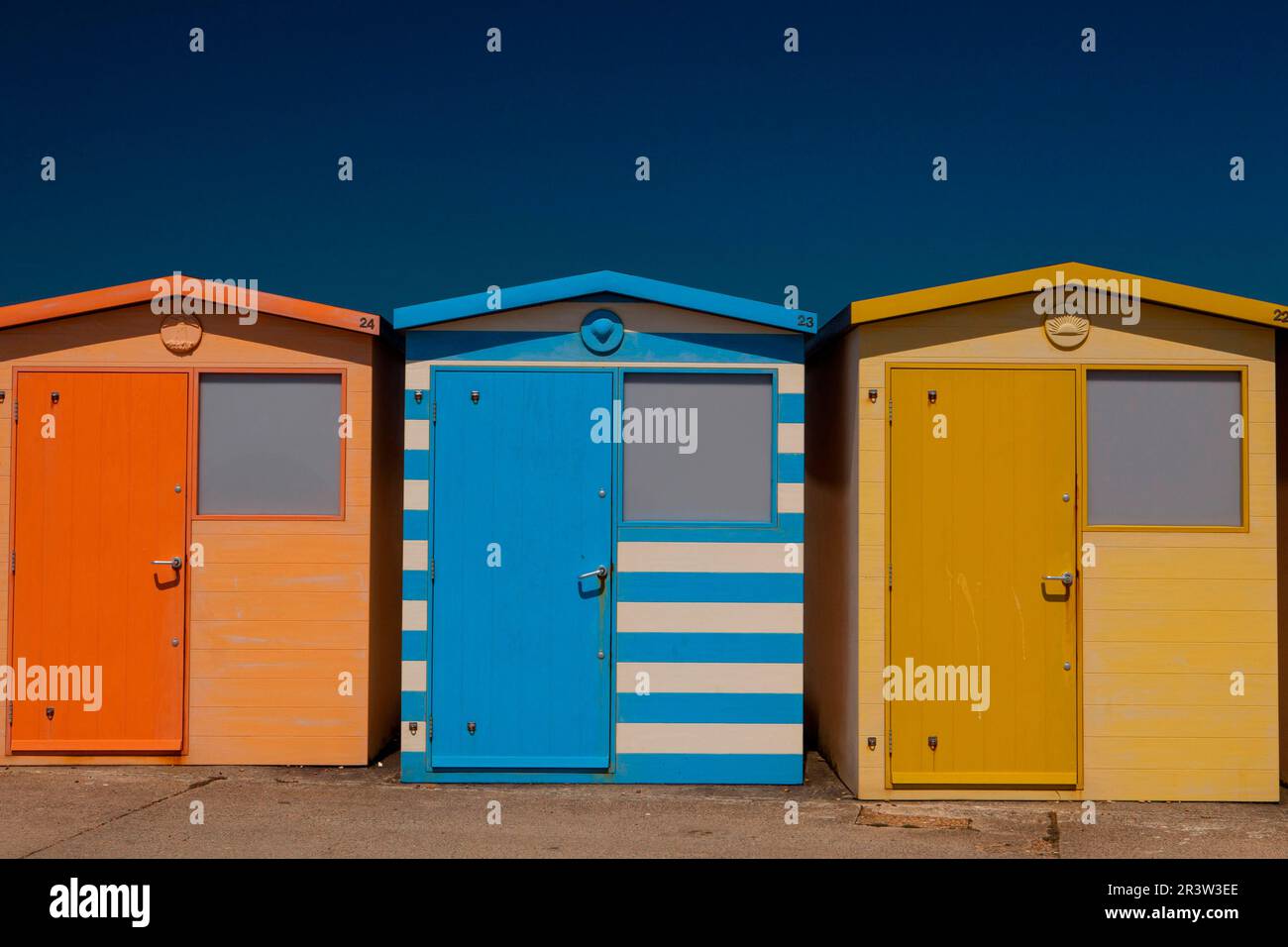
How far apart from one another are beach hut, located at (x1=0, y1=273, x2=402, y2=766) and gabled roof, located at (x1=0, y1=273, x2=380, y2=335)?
13 mm

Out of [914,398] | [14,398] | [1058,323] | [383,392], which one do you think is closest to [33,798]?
[14,398]

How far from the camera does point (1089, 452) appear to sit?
6.88m

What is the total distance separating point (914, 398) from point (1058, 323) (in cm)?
89

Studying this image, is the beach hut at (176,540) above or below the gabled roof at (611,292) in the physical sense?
below

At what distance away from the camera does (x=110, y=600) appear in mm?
7348

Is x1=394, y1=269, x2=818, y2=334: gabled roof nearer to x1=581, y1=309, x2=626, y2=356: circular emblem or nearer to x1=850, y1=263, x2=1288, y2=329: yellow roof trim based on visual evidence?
x1=581, y1=309, x2=626, y2=356: circular emblem

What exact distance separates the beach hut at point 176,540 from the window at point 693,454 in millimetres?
1634

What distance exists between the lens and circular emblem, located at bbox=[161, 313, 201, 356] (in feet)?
24.2

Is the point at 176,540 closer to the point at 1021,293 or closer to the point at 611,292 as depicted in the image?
the point at 611,292

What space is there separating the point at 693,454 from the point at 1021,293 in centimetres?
203

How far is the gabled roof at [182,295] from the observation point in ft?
24.0

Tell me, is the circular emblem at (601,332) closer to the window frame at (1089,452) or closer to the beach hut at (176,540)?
the beach hut at (176,540)

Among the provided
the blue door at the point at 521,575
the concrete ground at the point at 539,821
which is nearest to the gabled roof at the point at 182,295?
the blue door at the point at 521,575

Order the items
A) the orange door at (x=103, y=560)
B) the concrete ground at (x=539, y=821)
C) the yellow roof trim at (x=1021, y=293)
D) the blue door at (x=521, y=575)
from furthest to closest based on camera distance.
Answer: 1. the orange door at (x=103, y=560)
2. the blue door at (x=521, y=575)
3. the yellow roof trim at (x=1021, y=293)
4. the concrete ground at (x=539, y=821)
